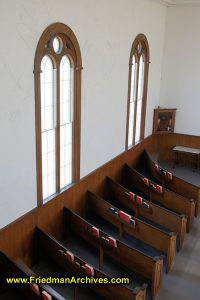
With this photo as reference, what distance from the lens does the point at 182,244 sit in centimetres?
707

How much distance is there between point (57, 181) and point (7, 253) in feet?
5.71

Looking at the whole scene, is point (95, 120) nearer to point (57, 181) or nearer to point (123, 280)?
point (57, 181)

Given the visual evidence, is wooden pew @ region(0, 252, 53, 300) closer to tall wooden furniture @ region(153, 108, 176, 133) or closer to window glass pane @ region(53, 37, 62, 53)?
window glass pane @ region(53, 37, 62, 53)

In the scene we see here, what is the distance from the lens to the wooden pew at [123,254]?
5.52 metres

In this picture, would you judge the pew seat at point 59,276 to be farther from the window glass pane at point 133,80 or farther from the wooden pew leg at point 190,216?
the window glass pane at point 133,80

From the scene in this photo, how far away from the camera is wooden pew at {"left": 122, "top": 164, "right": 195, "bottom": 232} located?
7590mm

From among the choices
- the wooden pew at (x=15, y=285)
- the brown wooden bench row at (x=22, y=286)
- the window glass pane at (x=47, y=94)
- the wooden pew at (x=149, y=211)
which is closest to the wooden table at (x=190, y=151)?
the wooden pew at (x=149, y=211)

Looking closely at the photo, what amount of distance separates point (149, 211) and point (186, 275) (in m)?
1.56

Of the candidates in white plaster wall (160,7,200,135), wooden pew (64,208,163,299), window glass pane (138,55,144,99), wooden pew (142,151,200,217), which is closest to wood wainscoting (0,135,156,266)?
wooden pew (64,208,163,299)

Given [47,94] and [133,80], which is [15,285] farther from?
[133,80]

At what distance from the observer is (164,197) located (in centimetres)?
800

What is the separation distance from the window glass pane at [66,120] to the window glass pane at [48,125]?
0.31 meters

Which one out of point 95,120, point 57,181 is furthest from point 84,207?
point 95,120

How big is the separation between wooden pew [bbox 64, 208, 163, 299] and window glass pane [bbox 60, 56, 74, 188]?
896 mm
